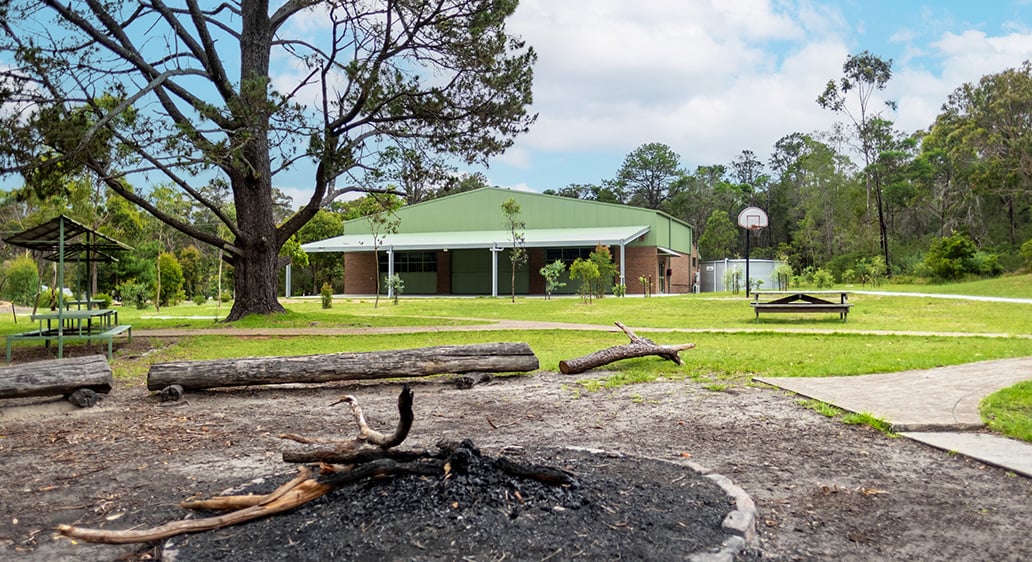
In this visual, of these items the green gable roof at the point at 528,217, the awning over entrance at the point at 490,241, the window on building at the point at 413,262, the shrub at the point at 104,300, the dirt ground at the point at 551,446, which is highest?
the green gable roof at the point at 528,217

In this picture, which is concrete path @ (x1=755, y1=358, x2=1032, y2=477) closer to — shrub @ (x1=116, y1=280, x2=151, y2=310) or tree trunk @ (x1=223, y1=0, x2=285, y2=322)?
tree trunk @ (x1=223, y1=0, x2=285, y2=322)

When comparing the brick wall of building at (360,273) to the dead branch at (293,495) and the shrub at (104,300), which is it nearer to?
the shrub at (104,300)

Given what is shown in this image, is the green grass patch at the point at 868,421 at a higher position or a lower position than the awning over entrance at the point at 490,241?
lower

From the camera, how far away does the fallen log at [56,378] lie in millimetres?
6320

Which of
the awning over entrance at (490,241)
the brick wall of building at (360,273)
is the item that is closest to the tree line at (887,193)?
the awning over entrance at (490,241)

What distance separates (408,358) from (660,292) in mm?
30384

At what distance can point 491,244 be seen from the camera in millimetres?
32406

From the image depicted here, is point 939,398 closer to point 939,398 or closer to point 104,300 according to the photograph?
point 939,398

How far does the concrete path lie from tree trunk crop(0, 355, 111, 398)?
651cm

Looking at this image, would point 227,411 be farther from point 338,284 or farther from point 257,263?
point 338,284

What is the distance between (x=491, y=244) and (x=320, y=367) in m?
25.3

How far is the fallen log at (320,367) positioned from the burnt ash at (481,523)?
3872mm

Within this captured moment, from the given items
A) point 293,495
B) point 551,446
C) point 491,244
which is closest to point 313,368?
point 551,446

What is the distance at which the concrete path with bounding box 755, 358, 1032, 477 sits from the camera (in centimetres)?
448
